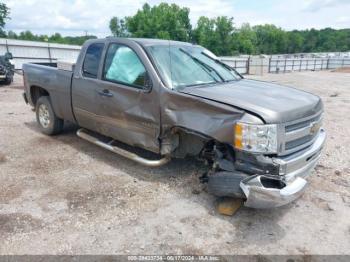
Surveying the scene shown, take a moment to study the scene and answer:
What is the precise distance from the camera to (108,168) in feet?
15.7

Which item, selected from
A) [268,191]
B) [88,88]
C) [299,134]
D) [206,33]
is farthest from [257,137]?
[206,33]

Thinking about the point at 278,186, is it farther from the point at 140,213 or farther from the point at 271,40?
the point at 271,40

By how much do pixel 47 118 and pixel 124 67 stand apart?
258 cm

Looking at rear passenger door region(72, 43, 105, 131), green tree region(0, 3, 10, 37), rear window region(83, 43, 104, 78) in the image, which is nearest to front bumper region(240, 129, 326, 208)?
rear passenger door region(72, 43, 105, 131)

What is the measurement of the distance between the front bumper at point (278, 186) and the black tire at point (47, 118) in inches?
161

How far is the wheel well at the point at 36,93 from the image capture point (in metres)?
6.27

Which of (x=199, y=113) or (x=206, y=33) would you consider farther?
(x=206, y=33)

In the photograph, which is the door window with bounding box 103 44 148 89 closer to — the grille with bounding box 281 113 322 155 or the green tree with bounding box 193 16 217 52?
the grille with bounding box 281 113 322 155

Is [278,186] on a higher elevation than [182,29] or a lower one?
lower

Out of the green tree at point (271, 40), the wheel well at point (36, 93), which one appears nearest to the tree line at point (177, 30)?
the green tree at point (271, 40)

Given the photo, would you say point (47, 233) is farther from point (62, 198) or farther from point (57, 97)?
point (57, 97)

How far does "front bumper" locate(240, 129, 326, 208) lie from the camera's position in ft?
10.2

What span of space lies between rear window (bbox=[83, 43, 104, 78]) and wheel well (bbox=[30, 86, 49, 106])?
5.30ft

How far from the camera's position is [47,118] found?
623 cm
